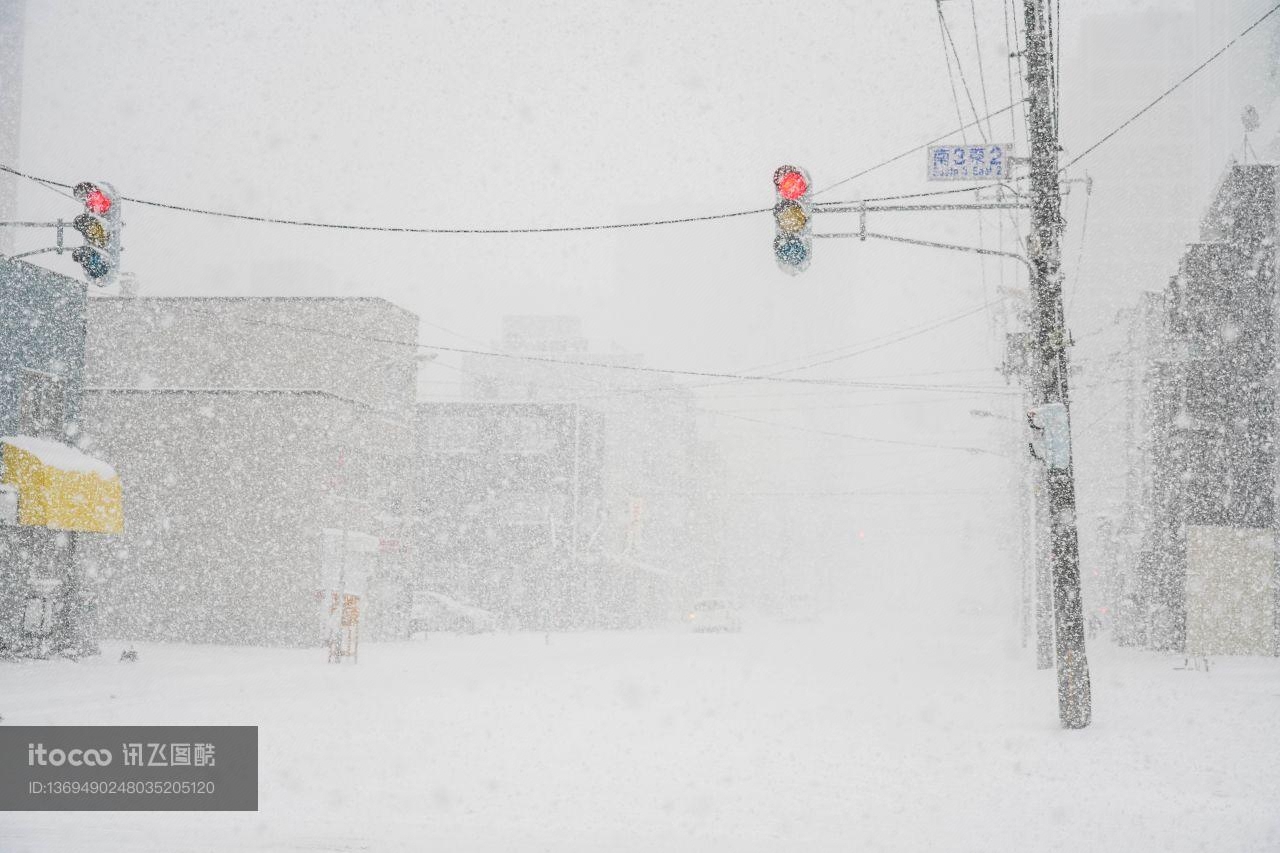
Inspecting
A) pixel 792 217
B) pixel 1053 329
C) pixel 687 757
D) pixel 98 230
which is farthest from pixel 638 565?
pixel 792 217

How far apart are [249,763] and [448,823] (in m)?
2.85

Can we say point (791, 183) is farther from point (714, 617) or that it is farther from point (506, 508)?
Result: point (506, 508)

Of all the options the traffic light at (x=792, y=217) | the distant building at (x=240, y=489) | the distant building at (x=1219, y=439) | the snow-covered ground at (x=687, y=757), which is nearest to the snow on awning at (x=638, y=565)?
the distant building at (x=240, y=489)

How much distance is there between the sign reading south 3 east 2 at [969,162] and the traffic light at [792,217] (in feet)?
8.38

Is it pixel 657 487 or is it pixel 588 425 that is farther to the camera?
pixel 657 487

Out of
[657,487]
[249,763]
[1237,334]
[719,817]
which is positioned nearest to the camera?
[719,817]

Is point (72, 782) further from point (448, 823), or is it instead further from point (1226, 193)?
point (1226, 193)

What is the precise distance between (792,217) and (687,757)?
6.06 metres

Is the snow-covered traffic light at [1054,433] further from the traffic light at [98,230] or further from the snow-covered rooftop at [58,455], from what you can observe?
the snow-covered rooftop at [58,455]

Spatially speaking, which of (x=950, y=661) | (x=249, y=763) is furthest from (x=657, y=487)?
(x=249, y=763)

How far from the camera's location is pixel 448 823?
29.9ft

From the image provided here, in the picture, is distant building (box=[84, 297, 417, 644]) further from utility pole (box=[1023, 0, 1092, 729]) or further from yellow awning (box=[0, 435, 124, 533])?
utility pole (box=[1023, 0, 1092, 729])

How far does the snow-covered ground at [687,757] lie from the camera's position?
8.84 m

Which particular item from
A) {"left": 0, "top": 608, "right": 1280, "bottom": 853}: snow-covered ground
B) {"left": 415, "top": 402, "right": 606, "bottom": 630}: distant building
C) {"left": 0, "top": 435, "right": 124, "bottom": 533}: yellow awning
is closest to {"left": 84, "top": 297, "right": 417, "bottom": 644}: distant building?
{"left": 0, "top": 435, "right": 124, "bottom": 533}: yellow awning
